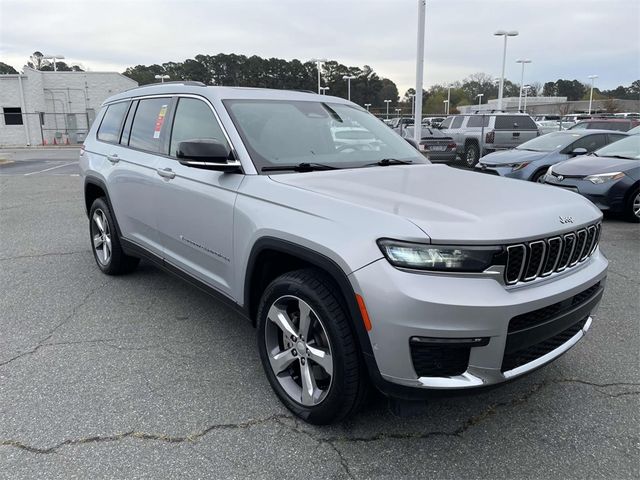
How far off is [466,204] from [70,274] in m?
4.49

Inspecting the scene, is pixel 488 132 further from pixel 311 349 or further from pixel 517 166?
pixel 311 349

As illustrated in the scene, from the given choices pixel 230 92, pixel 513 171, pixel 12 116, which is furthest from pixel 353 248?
pixel 12 116

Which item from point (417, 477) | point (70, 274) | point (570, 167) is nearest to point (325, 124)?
point (417, 477)

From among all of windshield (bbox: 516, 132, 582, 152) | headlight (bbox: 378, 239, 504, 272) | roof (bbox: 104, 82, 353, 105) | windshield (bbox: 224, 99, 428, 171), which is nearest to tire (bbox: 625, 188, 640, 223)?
windshield (bbox: 516, 132, 582, 152)

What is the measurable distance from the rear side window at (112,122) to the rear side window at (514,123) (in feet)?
48.1

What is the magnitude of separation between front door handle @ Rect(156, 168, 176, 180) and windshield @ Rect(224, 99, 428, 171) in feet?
2.29

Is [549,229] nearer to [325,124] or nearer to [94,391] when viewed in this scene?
[325,124]

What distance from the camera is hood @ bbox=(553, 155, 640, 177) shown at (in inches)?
329

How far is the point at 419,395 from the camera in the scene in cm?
232

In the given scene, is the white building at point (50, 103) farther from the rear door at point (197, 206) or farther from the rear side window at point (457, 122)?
the rear door at point (197, 206)

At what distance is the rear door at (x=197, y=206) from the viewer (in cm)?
329

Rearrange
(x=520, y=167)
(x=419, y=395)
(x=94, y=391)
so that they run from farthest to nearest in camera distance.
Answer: (x=520, y=167), (x=94, y=391), (x=419, y=395)

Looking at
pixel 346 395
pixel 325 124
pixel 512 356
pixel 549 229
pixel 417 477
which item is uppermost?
pixel 325 124

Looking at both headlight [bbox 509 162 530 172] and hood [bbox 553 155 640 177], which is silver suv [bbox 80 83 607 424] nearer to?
hood [bbox 553 155 640 177]
